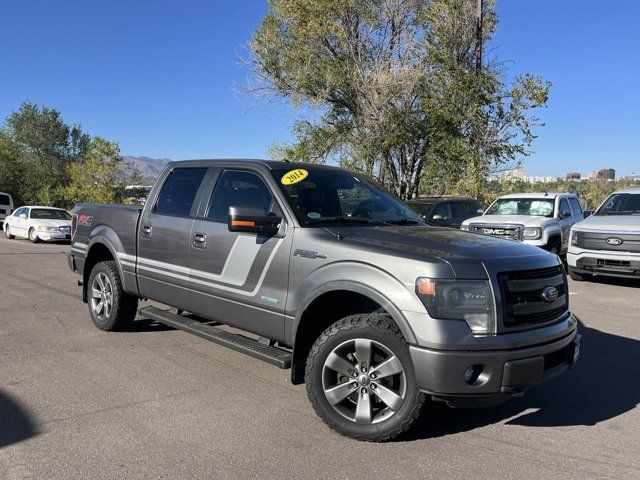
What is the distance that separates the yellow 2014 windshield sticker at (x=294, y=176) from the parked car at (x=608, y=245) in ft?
24.7

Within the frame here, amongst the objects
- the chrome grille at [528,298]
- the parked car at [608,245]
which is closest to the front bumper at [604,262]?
the parked car at [608,245]

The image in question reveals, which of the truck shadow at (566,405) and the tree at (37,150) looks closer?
the truck shadow at (566,405)

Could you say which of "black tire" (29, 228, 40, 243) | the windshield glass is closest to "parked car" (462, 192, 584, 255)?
the windshield glass

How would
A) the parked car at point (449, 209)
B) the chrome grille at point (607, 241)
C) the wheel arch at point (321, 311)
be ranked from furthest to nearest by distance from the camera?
1. the parked car at point (449, 209)
2. the chrome grille at point (607, 241)
3. the wheel arch at point (321, 311)

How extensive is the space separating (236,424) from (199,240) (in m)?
1.74

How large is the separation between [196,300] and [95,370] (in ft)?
3.75

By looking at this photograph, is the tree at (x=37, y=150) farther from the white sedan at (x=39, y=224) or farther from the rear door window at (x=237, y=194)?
the rear door window at (x=237, y=194)

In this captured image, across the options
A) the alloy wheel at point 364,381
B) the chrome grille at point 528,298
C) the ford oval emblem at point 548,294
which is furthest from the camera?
the ford oval emblem at point 548,294

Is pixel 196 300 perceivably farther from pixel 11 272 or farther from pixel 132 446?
pixel 11 272

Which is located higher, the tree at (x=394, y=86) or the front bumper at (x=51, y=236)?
the tree at (x=394, y=86)

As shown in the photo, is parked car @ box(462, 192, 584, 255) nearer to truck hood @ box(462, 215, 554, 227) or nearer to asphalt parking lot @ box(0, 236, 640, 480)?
truck hood @ box(462, 215, 554, 227)

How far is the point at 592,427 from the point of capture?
3836 millimetres

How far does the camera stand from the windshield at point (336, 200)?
4.29 m

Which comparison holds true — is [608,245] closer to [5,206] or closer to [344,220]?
[344,220]
